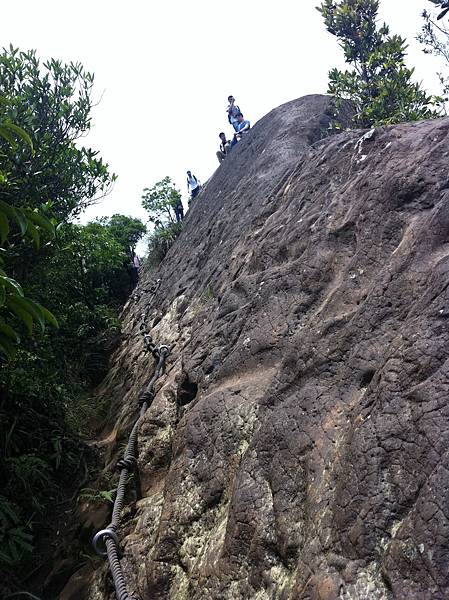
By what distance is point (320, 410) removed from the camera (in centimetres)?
314

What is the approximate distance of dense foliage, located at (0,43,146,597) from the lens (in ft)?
19.3

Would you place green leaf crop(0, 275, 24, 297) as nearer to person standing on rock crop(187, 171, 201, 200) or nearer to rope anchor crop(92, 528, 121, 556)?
rope anchor crop(92, 528, 121, 556)

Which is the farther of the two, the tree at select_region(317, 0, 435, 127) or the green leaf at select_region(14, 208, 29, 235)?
the tree at select_region(317, 0, 435, 127)

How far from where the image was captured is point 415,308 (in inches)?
Result: 116

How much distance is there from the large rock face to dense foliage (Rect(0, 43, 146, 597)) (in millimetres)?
1020

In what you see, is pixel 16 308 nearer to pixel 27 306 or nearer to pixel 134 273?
pixel 27 306

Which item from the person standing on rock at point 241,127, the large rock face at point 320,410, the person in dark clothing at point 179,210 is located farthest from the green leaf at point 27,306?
the person in dark clothing at point 179,210

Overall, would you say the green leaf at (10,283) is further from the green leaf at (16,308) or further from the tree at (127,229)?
the tree at (127,229)

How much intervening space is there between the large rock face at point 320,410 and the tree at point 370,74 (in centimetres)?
366

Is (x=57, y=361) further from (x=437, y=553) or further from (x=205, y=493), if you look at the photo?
(x=437, y=553)

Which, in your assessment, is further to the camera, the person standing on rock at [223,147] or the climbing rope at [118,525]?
the person standing on rock at [223,147]

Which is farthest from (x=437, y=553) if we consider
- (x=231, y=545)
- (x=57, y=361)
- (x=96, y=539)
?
(x=57, y=361)

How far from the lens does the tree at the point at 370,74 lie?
9.20 meters

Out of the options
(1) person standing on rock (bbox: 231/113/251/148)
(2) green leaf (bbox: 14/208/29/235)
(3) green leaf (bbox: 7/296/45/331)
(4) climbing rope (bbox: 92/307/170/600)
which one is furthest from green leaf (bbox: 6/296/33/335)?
(1) person standing on rock (bbox: 231/113/251/148)
